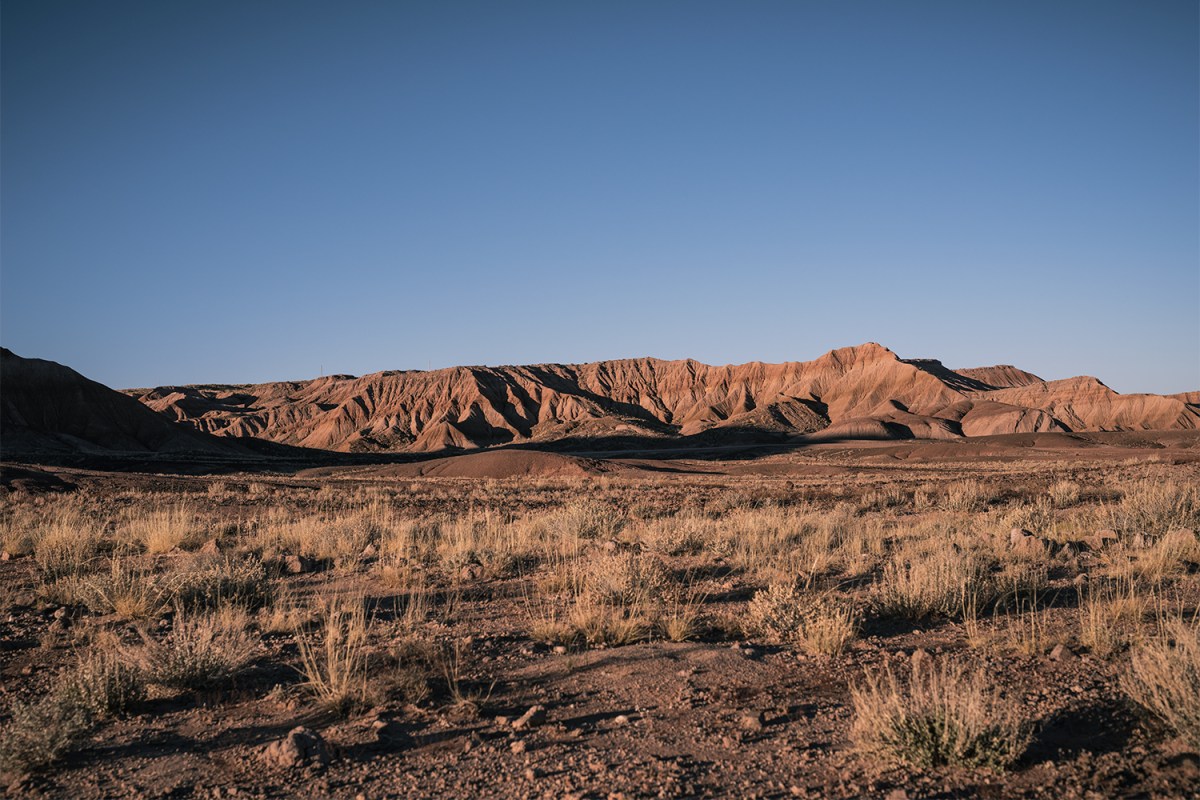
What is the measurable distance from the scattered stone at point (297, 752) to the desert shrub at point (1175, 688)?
14.9ft

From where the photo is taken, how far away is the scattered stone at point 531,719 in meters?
4.67

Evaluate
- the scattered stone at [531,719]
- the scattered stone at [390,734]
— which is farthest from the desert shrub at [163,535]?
the scattered stone at [531,719]

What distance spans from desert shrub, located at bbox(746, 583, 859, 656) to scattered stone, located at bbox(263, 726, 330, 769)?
11.8ft

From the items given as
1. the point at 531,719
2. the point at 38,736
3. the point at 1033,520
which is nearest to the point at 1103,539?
the point at 1033,520

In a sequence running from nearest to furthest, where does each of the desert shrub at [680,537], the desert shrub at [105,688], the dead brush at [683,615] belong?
1. the desert shrub at [105,688]
2. the dead brush at [683,615]
3. the desert shrub at [680,537]

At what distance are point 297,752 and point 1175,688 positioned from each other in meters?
4.83

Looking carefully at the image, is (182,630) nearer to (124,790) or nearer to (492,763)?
(124,790)

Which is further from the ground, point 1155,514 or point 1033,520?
point 1155,514

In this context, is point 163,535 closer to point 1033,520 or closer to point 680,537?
point 680,537

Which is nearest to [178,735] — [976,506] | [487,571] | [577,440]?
[487,571]

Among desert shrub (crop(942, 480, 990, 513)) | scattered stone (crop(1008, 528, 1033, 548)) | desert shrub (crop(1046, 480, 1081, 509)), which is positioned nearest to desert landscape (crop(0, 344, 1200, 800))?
scattered stone (crop(1008, 528, 1033, 548))

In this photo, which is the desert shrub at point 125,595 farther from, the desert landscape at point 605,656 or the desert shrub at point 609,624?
the desert shrub at point 609,624

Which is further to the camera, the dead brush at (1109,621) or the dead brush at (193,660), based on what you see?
the dead brush at (1109,621)

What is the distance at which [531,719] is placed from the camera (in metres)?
4.76
